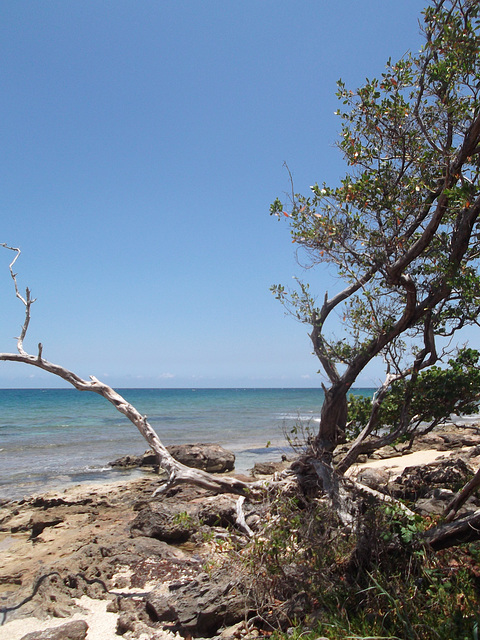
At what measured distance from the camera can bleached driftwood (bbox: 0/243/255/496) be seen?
725 centimetres

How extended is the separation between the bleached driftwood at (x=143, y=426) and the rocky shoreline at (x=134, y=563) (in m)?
0.50

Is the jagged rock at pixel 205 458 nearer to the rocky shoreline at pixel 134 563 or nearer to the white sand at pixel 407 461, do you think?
the rocky shoreline at pixel 134 563

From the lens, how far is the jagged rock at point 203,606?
16.7 ft

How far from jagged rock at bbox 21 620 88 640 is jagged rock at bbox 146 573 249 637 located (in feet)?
2.61

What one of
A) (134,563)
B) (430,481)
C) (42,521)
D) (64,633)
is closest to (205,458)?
(42,521)

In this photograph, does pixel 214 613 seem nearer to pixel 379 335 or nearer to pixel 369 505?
pixel 369 505

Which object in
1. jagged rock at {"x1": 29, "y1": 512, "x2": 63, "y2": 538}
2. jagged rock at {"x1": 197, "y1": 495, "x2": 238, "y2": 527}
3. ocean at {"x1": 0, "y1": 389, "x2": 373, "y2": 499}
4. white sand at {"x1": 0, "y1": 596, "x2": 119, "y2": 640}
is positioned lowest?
ocean at {"x1": 0, "y1": 389, "x2": 373, "y2": 499}

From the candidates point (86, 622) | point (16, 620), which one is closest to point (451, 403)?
point (86, 622)

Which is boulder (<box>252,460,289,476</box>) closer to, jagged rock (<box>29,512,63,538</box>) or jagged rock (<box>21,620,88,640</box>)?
jagged rock (<box>29,512,63,538</box>)

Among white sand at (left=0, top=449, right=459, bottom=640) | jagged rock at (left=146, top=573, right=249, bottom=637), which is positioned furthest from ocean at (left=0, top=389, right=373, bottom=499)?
white sand at (left=0, top=449, right=459, bottom=640)

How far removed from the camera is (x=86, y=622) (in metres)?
5.66

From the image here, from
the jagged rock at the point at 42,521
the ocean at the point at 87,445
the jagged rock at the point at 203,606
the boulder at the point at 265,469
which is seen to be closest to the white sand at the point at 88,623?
the jagged rock at the point at 203,606

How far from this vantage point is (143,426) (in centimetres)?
795

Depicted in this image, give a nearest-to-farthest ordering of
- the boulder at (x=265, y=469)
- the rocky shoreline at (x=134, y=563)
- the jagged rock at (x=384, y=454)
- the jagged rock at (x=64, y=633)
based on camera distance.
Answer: the jagged rock at (x=64, y=633) < the rocky shoreline at (x=134, y=563) < the boulder at (x=265, y=469) < the jagged rock at (x=384, y=454)
